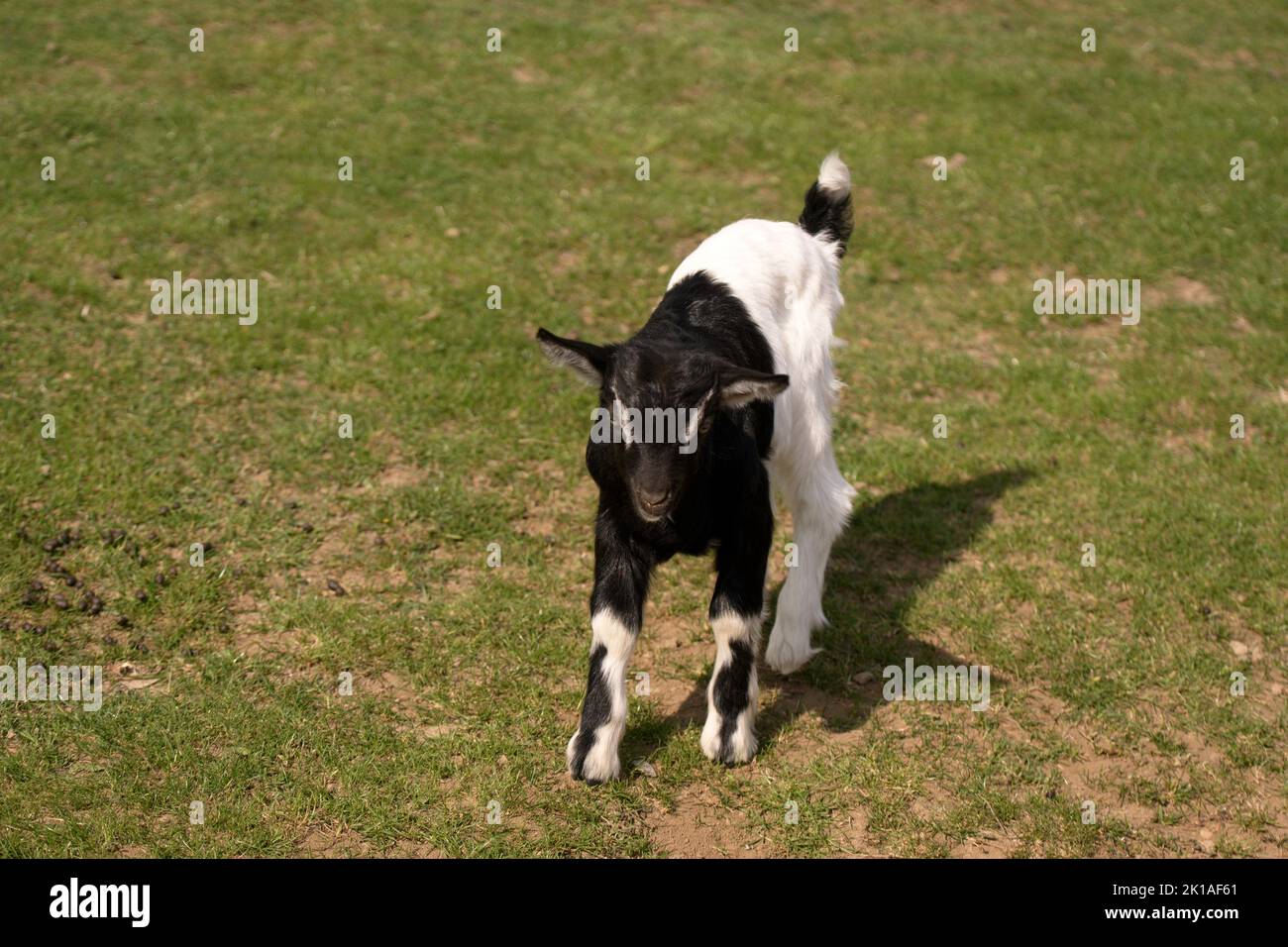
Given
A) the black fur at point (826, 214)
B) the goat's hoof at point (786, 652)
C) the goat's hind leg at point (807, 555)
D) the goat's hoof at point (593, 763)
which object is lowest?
the goat's hoof at point (593, 763)

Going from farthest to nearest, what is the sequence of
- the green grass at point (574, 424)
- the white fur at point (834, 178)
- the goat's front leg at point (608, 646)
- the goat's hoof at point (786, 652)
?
the white fur at point (834, 178) → the goat's hoof at point (786, 652) → the green grass at point (574, 424) → the goat's front leg at point (608, 646)

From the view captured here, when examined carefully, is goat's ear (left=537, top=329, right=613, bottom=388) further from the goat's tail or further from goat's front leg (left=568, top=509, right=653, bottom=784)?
the goat's tail

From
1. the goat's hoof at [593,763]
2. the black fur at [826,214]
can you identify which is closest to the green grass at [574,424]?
the goat's hoof at [593,763]

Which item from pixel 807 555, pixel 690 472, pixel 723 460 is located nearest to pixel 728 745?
pixel 807 555

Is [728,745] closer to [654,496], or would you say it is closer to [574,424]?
[654,496]

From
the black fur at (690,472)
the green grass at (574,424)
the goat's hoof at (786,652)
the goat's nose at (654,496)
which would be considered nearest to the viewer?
the goat's nose at (654,496)

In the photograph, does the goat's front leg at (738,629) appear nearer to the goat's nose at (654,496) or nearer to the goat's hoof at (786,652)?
the goat's hoof at (786,652)

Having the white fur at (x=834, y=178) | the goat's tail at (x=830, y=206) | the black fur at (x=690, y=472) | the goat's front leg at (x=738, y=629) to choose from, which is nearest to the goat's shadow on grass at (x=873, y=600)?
the goat's front leg at (x=738, y=629)

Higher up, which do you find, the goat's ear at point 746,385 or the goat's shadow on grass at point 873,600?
the goat's ear at point 746,385

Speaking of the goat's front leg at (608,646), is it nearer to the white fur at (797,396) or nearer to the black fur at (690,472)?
the black fur at (690,472)

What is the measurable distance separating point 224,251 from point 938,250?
6053 mm

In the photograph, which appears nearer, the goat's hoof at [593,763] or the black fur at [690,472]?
the black fur at [690,472]

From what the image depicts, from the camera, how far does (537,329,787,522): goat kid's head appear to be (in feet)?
16.2

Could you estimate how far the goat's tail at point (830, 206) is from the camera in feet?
24.2
